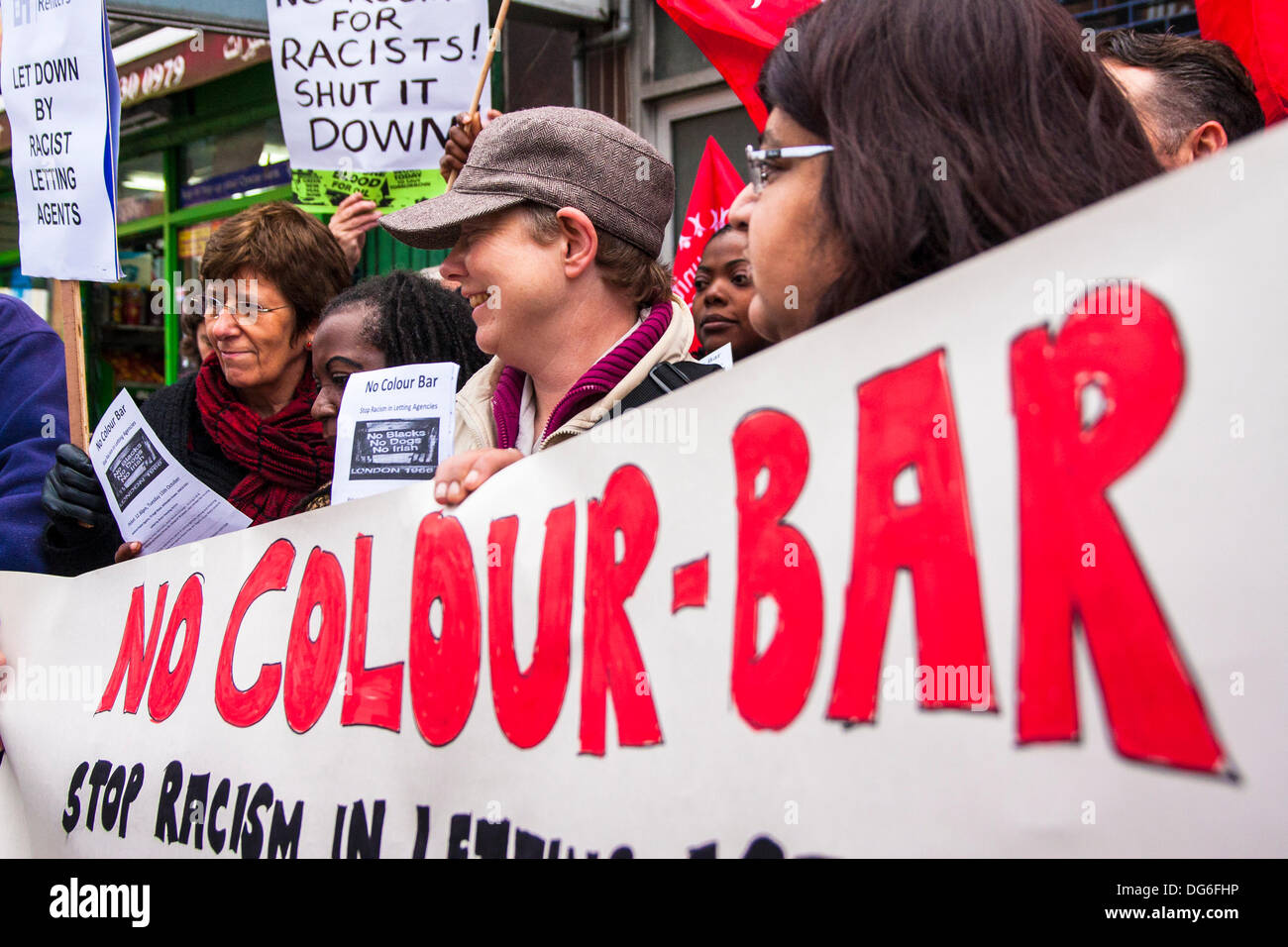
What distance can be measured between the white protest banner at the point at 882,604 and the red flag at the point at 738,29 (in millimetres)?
2290

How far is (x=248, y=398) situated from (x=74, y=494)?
20.3 inches

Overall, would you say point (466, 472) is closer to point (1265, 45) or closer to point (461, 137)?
point (461, 137)

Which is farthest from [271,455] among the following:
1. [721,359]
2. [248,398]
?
[721,359]

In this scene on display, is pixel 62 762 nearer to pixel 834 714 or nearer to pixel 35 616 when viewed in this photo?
pixel 35 616

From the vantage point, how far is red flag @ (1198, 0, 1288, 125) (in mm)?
2670

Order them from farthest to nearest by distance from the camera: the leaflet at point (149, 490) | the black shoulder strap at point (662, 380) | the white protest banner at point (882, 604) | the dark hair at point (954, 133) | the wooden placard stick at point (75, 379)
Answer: the wooden placard stick at point (75, 379), the leaflet at point (149, 490), the black shoulder strap at point (662, 380), the dark hair at point (954, 133), the white protest banner at point (882, 604)

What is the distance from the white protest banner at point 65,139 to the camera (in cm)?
286

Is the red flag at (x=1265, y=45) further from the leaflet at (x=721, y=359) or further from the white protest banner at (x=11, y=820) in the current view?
the white protest banner at (x=11, y=820)

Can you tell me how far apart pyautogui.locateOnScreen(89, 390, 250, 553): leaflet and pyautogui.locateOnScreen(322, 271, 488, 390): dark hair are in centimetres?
51

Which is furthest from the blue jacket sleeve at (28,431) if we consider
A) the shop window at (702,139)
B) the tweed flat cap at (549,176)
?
the shop window at (702,139)
